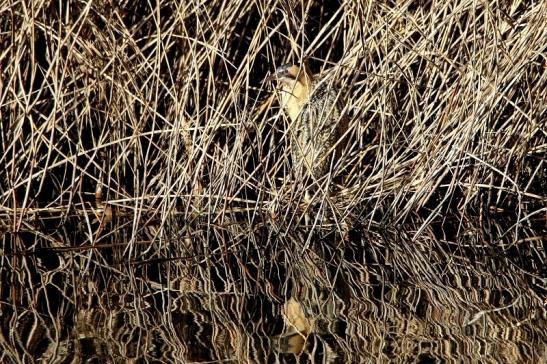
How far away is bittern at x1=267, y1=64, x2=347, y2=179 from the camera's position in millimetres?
5160

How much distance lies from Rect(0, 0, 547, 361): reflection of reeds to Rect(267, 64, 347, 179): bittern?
0.34ft

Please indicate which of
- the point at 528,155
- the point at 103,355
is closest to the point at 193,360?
the point at 103,355

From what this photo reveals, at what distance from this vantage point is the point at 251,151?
5281mm

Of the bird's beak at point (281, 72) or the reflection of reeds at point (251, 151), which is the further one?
the bird's beak at point (281, 72)

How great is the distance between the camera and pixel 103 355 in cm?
367

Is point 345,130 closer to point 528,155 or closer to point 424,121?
point 424,121

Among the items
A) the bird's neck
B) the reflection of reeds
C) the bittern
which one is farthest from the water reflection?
the bird's neck

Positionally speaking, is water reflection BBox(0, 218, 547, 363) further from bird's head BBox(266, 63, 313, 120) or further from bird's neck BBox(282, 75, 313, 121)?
bird's neck BBox(282, 75, 313, 121)

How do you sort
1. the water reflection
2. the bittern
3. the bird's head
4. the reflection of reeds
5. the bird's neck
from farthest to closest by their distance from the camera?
the bird's neck, the bird's head, the bittern, the reflection of reeds, the water reflection

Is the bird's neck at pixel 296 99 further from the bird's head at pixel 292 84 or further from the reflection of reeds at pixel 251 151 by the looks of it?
the reflection of reeds at pixel 251 151

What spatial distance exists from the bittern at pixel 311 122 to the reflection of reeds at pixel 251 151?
0.34ft

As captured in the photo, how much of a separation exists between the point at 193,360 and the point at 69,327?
0.57m

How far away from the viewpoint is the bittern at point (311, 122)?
16.9ft

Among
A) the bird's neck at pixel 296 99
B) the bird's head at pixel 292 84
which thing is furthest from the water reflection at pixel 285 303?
the bird's neck at pixel 296 99
